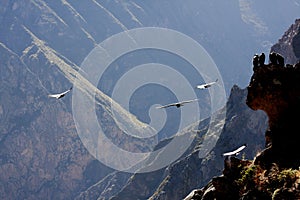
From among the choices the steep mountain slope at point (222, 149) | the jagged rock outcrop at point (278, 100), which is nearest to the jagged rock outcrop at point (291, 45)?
the steep mountain slope at point (222, 149)

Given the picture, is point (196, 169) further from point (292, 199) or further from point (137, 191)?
point (292, 199)

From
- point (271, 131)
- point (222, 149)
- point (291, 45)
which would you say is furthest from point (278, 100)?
point (222, 149)

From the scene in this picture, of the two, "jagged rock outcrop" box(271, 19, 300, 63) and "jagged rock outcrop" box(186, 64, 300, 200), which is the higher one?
"jagged rock outcrop" box(271, 19, 300, 63)

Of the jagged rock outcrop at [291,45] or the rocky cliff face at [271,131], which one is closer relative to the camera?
the rocky cliff face at [271,131]

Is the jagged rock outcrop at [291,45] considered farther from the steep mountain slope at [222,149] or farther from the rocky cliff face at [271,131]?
the rocky cliff face at [271,131]

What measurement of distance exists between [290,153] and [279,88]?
113 inches

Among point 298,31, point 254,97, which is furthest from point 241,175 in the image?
point 298,31

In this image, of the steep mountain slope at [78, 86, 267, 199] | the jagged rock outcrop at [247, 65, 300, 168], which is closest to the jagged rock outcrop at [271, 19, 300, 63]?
the steep mountain slope at [78, 86, 267, 199]

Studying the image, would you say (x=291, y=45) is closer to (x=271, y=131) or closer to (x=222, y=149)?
(x=222, y=149)

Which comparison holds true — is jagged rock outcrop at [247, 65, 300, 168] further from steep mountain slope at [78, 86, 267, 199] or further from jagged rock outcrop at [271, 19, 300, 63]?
steep mountain slope at [78, 86, 267, 199]

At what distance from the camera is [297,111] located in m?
21.4

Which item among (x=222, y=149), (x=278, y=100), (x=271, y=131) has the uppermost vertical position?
(x=222, y=149)

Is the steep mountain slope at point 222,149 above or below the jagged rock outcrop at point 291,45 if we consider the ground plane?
below

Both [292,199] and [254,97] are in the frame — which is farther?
[254,97]
